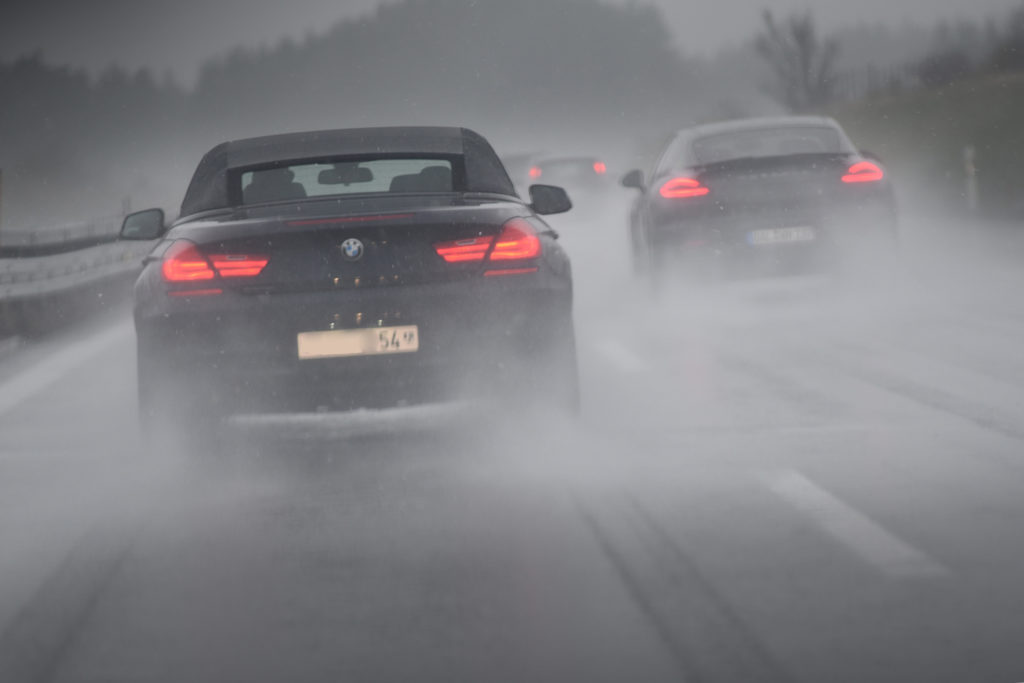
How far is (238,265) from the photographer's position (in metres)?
6.59

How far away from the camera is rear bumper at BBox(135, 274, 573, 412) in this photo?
21.6ft

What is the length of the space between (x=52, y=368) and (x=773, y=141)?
234 inches

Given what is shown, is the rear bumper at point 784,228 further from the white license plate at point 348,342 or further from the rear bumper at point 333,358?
the white license plate at point 348,342

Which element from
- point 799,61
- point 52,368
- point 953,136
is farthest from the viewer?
point 799,61

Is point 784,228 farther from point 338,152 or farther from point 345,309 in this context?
point 345,309

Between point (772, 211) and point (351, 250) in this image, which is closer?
point (351, 250)

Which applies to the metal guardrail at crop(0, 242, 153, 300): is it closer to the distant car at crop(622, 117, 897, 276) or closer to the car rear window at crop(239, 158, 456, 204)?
the distant car at crop(622, 117, 897, 276)

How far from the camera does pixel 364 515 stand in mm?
6191

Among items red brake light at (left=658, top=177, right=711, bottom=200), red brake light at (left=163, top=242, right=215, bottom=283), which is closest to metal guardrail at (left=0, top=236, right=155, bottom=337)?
red brake light at (left=658, top=177, right=711, bottom=200)

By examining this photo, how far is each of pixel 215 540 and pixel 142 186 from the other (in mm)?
94146

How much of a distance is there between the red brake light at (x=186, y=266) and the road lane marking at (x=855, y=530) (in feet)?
7.85

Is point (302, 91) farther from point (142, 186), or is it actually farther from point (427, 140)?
point (427, 140)

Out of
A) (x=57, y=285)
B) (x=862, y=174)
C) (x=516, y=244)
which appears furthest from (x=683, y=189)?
(x=516, y=244)

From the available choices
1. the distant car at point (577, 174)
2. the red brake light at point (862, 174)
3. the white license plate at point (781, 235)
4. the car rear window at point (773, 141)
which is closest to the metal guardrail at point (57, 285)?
the car rear window at point (773, 141)
